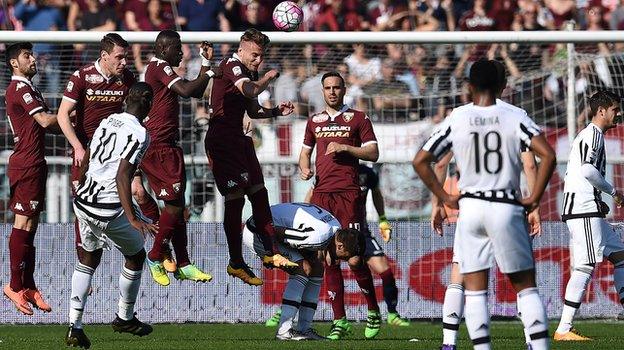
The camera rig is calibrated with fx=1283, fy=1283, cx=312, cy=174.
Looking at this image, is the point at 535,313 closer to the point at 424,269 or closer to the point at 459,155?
the point at 459,155

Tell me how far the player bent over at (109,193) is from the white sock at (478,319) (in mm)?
3176

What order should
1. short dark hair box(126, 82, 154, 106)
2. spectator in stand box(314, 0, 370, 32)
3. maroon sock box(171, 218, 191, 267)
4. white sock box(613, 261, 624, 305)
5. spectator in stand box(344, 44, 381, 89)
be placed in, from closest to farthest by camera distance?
short dark hair box(126, 82, 154, 106), maroon sock box(171, 218, 191, 267), white sock box(613, 261, 624, 305), spectator in stand box(344, 44, 381, 89), spectator in stand box(314, 0, 370, 32)

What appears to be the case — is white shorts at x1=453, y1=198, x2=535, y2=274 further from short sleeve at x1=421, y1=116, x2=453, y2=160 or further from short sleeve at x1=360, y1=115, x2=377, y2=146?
short sleeve at x1=360, y1=115, x2=377, y2=146

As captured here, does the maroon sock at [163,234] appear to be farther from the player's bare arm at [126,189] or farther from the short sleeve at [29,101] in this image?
the player's bare arm at [126,189]

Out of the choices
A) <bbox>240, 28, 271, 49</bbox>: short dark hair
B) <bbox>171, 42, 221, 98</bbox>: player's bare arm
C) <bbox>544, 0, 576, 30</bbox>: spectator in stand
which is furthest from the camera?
<bbox>544, 0, 576, 30</bbox>: spectator in stand

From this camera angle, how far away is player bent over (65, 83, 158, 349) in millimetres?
10859

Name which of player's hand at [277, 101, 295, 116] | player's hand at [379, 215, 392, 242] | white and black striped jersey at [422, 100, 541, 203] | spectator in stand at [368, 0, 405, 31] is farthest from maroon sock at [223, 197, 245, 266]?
spectator in stand at [368, 0, 405, 31]

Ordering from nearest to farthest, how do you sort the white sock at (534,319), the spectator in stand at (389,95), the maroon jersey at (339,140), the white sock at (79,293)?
the white sock at (534,319) → the white sock at (79,293) → the maroon jersey at (339,140) → the spectator in stand at (389,95)

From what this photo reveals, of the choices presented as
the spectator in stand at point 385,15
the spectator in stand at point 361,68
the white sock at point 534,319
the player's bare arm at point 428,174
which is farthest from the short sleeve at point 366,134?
the spectator in stand at point 385,15

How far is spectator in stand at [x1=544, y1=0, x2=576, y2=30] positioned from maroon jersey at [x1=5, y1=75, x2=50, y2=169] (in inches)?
488

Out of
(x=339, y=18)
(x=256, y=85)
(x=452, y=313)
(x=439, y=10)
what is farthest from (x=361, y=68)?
(x=452, y=313)

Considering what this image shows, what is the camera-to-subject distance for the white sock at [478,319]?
8.75m

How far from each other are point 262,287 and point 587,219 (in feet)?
16.1

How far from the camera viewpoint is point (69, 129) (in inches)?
489
